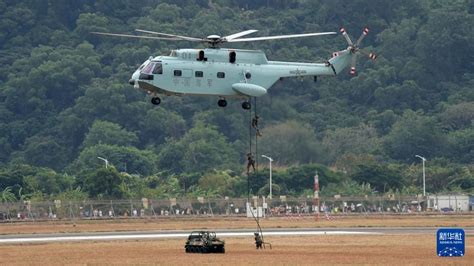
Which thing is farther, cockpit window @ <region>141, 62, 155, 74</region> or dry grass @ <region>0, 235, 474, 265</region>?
cockpit window @ <region>141, 62, 155, 74</region>

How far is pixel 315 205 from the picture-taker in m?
157

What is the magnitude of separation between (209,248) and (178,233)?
25269 millimetres

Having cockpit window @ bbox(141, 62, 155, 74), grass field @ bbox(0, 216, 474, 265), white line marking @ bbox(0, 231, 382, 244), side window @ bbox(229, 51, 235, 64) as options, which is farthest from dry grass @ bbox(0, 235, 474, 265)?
side window @ bbox(229, 51, 235, 64)

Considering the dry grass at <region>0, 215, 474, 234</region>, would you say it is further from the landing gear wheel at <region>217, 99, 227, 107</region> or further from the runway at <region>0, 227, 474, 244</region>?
the landing gear wheel at <region>217, 99, 227, 107</region>

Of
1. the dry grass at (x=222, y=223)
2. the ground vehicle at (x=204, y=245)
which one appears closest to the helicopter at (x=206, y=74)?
the ground vehicle at (x=204, y=245)

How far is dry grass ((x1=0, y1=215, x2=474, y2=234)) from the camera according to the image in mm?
130125

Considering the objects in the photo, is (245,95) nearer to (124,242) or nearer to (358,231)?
(124,242)

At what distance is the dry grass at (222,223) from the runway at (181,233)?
5189mm

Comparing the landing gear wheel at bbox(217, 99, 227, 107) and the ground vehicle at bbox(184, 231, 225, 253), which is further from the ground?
the landing gear wheel at bbox(217, 99, 227, 107)

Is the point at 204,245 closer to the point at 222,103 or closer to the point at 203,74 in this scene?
the point at 222,103

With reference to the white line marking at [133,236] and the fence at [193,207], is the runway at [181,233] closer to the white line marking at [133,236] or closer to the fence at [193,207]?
the white line marking at [133,236]

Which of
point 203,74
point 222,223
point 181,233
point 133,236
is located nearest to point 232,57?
point 203,74

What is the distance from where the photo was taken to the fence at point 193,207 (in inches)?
5935

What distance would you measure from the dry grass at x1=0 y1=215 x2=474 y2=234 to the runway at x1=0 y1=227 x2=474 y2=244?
519 cm
